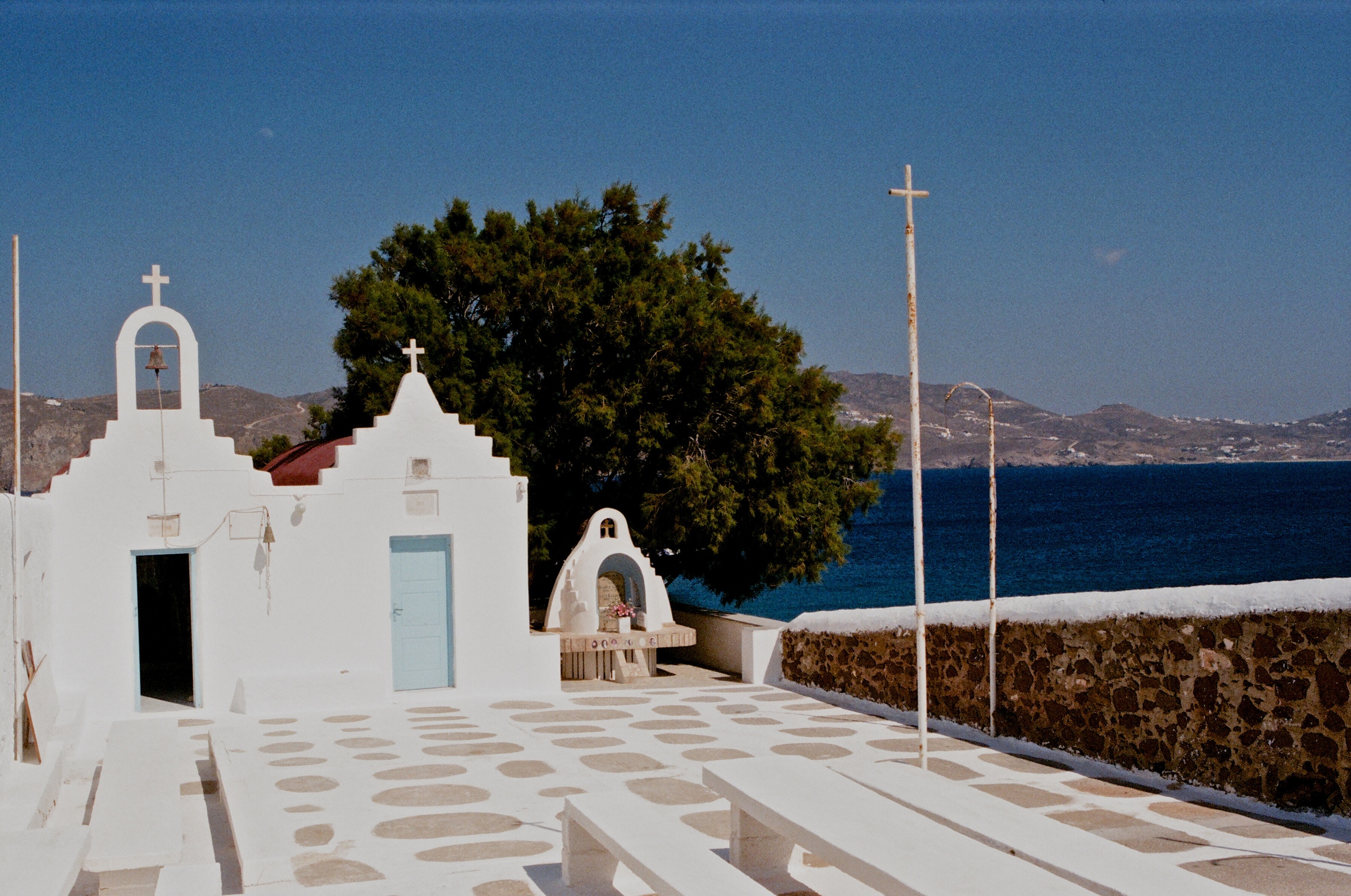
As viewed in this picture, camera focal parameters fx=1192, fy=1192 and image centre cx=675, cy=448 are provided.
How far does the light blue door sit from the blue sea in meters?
22.0

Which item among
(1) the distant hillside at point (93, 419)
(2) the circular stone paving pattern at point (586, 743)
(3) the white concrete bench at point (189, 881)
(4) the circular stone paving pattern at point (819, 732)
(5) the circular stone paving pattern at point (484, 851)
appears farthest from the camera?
(1) the distant hillside at point (93, 419)

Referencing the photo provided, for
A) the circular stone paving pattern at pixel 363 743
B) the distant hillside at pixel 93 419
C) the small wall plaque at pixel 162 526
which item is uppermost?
the distant hillside at pixel 93 419

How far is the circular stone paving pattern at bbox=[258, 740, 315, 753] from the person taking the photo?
11.2 metres

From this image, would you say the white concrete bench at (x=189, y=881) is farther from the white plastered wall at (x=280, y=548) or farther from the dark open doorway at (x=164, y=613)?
the dark open doorway at (x=164, y=613)

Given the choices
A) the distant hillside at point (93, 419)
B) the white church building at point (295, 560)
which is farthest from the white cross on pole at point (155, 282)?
the distant hillside at point (93, 419)

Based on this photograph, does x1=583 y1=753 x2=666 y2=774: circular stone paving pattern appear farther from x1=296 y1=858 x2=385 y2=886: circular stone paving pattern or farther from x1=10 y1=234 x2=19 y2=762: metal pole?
x1=10 y1=234 x2=19 y2=762: metal pole

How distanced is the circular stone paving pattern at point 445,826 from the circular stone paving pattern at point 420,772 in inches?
52.7

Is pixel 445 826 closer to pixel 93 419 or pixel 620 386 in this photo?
pixel 620 386

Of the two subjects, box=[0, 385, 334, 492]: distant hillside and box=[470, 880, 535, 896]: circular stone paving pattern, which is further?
box=[0, 385, 334, 492]: distant hillside

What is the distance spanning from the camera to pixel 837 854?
17.0 ft

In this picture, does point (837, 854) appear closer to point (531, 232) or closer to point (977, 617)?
point (977, 617)

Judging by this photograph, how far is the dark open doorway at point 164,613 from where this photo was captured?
19.5 metres

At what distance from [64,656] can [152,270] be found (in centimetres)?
450

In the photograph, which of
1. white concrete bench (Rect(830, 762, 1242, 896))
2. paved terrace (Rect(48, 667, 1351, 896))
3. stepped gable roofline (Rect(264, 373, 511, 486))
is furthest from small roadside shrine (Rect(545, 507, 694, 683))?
white concrete bench (Rect(830, 762, 1242, 896))
